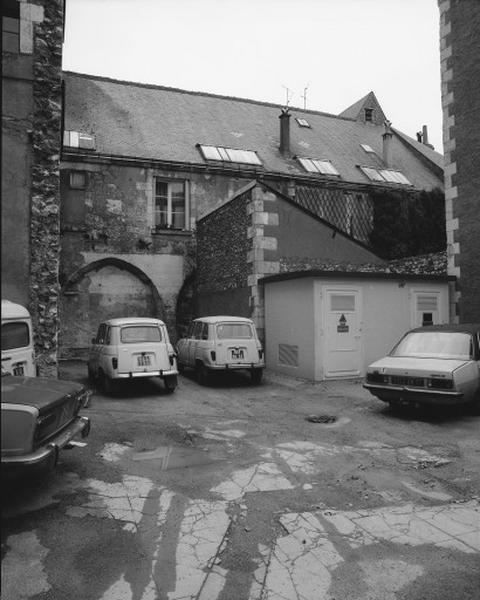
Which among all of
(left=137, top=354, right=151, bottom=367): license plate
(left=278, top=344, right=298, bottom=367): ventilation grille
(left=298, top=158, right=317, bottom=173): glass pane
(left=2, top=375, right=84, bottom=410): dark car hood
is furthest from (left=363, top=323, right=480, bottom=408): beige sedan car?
(left=298, top=158, right=317, bottom=173): glass pane

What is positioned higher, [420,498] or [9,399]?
[9,399]

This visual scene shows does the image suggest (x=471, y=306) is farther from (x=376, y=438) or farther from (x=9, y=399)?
(x=9, y=399)

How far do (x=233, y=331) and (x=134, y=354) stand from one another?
2.94m

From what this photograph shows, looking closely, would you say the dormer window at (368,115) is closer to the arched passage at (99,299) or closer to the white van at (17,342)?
the arched passage at (99,299)

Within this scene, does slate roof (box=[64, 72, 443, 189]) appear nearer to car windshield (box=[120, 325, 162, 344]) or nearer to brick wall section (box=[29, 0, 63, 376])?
brick wall section (box=[29, 0, 63, 376])

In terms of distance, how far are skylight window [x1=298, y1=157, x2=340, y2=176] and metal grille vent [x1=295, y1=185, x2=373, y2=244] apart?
3.31ft

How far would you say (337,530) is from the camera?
4.22 meters

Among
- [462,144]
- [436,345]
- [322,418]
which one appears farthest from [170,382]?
[462,144]

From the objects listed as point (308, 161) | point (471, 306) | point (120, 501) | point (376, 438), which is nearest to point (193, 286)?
point (308, 161)

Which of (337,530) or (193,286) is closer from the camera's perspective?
(337,530)

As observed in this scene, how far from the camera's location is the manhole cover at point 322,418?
843 centimetres

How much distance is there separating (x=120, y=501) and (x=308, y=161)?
20.5 metres

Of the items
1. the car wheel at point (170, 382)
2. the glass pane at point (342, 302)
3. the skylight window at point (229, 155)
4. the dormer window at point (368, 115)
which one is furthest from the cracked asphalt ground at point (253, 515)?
the dormer window at point (368, 115)

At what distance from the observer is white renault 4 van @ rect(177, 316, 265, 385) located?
39.8 feet
